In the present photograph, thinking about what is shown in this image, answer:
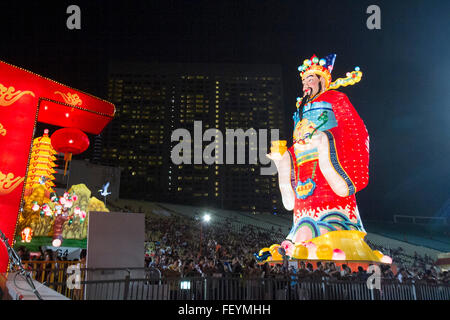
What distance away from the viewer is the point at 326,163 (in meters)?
15.0

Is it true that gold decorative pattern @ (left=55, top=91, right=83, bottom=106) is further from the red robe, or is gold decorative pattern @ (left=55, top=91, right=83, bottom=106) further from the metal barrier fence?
the red robe

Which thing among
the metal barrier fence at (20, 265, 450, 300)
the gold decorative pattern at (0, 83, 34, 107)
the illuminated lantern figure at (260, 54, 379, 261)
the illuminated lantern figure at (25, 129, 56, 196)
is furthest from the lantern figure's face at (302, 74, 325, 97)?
the illuminated lantern figure at (25, 129, 56, 196)

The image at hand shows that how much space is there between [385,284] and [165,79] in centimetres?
7931

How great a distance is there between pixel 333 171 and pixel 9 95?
11938mm

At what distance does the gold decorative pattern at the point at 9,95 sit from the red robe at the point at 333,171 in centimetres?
1126

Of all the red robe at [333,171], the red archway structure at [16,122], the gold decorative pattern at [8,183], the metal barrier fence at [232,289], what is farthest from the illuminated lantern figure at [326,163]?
the gold decorative pattern at [8,183]

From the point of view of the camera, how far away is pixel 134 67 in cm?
8412

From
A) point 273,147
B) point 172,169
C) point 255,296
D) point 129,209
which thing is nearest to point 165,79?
point 172,169

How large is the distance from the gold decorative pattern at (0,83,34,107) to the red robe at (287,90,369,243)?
11259 mm

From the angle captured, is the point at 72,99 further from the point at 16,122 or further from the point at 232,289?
the point at 232,289

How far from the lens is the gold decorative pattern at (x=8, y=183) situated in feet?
30.3

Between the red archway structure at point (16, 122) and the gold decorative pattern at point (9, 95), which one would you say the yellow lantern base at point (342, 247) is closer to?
the red archway structure at point (16, 122)

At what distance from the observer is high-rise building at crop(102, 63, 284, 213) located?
A: 78500 millimetres

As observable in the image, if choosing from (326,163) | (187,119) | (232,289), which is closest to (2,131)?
(232,289)
